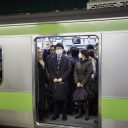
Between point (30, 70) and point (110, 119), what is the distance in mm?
1792

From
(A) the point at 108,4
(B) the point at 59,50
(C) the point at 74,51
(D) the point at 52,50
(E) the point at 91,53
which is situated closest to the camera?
(A) the point at 108,4

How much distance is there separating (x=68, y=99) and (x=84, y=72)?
39.6 inches

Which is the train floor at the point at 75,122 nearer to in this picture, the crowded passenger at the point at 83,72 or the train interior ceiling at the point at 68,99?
the train interior ceiling at the point at 68,99

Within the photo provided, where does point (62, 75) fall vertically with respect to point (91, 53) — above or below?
below

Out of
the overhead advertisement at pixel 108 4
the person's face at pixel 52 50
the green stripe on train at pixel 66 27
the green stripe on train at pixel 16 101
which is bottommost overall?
the green stripe on train at pixel 16 101

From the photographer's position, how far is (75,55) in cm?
703

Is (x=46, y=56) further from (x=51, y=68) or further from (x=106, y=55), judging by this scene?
(x=106, y=55)

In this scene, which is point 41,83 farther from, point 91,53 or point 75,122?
point 91,53

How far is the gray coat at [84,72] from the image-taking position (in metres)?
6.30

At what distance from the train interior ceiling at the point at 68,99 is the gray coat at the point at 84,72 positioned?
0.29 meters

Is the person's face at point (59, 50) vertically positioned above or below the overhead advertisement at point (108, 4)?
below

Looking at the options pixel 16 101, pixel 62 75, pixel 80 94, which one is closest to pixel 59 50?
pixel 62 75

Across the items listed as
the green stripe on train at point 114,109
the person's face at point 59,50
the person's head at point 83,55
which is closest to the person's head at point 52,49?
the person's face at point 59,50

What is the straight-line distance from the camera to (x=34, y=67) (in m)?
6.01
